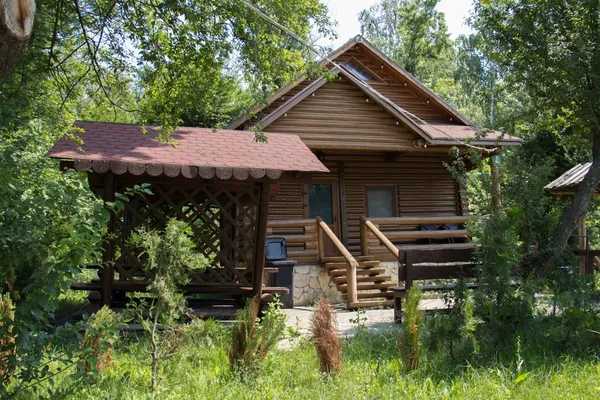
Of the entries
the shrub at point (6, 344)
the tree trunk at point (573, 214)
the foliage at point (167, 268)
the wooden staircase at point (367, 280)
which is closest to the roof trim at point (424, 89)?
the wooden staircase at point (367, 280)

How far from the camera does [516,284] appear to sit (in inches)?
290

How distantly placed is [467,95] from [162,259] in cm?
4673

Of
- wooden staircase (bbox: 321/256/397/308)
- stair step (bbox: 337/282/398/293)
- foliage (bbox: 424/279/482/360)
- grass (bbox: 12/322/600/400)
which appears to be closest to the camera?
grass (bbox: 12/322/600/400)

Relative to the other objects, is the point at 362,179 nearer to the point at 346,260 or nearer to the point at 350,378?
the point at 346,260

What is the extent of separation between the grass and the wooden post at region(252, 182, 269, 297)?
265 centimetres

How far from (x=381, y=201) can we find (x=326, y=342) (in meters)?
12.1

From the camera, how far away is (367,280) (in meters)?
13.9

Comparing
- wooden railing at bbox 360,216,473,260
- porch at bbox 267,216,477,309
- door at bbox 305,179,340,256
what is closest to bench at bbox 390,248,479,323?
porch at bbox 267,216,477,309

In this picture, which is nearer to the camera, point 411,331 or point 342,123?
point 411,331

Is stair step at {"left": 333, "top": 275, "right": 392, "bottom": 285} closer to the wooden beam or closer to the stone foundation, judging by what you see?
the stone foundation

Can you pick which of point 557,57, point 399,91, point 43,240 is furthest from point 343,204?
point 43,240

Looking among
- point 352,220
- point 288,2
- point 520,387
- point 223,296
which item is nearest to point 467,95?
point 352,220

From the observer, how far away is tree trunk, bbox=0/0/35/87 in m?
3.23

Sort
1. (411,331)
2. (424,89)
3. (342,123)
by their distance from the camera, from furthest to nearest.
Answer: (424,89) < (342,123) < (411,331)
